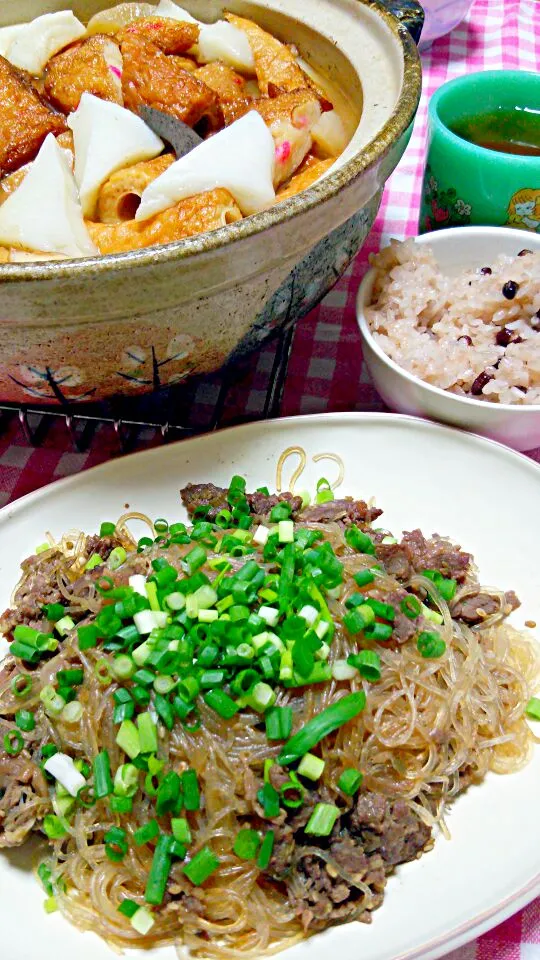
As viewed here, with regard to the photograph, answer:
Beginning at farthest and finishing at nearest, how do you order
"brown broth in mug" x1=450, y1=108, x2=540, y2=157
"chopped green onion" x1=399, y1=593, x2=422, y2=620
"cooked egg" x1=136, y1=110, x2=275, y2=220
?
"brown broth in mug" x1=450, y1=108, x2=540, y2=157, "cooked egg" x1=136, y1=110, x2=275, y2=220, "chopped green onion" x1=399, y1=593, x2=422, y2=620

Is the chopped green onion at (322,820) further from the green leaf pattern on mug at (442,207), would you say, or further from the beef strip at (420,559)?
the green leaf pattern on mug at (442,207)

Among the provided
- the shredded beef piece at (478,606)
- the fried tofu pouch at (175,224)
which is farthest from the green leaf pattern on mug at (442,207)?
the shredded beef piece at (478,606)

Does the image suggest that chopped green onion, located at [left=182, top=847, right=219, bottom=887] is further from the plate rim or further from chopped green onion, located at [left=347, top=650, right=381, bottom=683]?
the plate rim

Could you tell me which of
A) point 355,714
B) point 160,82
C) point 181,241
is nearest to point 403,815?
point 355,714

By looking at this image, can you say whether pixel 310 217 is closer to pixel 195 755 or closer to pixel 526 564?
pixel 526 564

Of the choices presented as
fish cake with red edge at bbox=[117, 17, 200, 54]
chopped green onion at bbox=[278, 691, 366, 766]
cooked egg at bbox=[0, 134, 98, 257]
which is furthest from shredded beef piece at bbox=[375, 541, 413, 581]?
fish cake with red edge at bbox=[117, 17, 200, 54]
